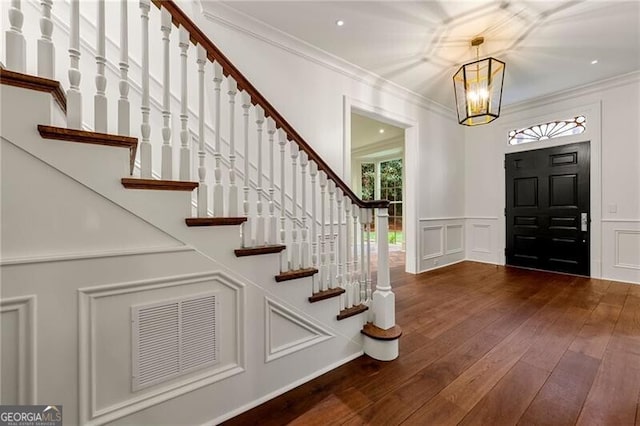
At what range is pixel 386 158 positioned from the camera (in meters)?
7.11

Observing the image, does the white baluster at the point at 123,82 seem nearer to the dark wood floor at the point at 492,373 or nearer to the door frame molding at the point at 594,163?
the dark wood floor at the point at 492,373

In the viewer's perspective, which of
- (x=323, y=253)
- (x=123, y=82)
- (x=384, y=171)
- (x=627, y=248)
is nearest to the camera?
(x=123, y=82)

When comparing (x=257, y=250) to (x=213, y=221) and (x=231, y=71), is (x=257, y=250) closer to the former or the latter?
(x=213, y=221)

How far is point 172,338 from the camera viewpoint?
50.1 inches

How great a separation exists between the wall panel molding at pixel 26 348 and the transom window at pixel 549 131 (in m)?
6.23

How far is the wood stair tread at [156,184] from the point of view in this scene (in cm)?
115

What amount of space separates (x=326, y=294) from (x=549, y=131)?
16.5 feet

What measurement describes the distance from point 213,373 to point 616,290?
4891mm

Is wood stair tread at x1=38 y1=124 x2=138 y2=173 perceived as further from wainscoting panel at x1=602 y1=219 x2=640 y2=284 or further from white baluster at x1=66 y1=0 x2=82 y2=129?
wainscoting panel at x1=602 y1=219 x2=640 y2=284

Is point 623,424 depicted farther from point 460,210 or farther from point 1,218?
point 460,210

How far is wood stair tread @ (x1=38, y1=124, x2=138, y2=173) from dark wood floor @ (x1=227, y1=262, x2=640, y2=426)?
1.51m

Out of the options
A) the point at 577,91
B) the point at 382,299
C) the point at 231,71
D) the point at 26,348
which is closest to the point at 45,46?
the point at 231,71

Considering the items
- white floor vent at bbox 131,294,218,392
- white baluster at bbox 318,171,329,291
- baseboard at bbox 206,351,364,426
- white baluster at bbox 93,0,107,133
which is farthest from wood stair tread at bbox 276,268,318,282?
white baluster at bbox 93,0,107,133

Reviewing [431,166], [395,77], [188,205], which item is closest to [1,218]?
[188,205]
